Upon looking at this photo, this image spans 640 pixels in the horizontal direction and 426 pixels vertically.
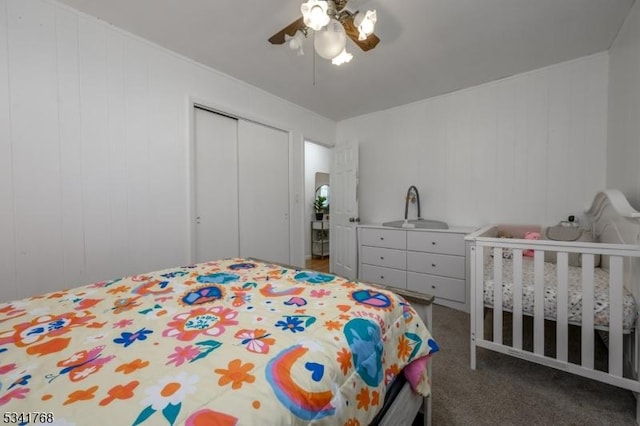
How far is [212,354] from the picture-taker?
69cm

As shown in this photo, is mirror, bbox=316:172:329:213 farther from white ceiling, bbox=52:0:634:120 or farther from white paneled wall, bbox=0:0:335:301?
white paneled wall, bbox=0:0:335:301

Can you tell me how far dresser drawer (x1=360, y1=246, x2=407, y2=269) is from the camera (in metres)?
3.05

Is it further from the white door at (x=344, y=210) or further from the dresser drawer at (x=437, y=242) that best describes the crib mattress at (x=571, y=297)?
the white door at (x=344, y=210)

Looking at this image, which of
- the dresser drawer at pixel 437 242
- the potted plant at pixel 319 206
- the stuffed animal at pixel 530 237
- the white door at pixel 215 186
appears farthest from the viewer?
the potted plant at pixel 319 206

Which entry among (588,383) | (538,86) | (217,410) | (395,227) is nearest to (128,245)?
(217,410)

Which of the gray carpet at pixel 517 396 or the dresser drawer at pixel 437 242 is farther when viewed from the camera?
the dresser drawer at pixel 437 242

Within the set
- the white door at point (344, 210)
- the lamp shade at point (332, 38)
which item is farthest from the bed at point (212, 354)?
the white door at point (344, 210)

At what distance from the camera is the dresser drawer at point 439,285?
8.74 feet

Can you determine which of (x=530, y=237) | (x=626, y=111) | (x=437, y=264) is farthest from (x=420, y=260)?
(x=626, y=111)

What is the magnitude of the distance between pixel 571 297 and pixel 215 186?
9.68 ft

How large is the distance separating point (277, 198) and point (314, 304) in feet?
7.85

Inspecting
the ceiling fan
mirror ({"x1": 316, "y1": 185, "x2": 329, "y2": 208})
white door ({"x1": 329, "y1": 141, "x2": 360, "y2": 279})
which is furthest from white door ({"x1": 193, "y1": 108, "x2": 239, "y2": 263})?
mirror ({"x1": 316, "y1": 185, "x2": 329, "y2": 208})

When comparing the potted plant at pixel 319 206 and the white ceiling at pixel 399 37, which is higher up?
the white ceiling at pixel 399 37

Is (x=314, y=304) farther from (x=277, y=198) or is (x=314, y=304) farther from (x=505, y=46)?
(x=505, y=46)
